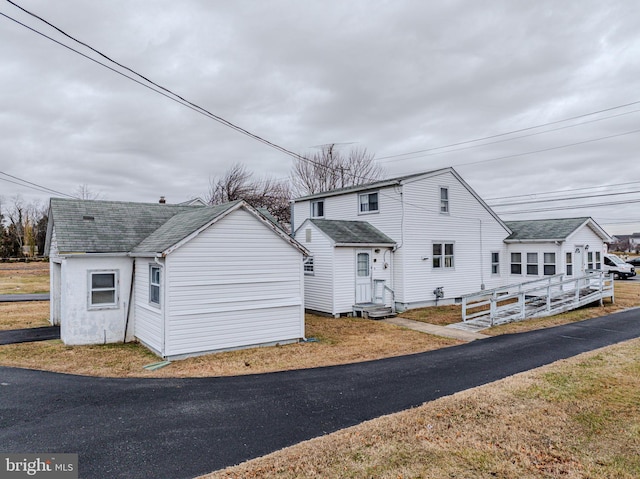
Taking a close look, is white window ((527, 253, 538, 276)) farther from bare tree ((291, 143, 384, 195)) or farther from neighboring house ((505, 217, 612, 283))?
bare tree ((291, 143, 384, 195))

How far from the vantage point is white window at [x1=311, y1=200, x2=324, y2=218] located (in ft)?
74.3

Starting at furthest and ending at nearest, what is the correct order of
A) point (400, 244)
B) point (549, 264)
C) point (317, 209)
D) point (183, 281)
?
1. point (317, 209)
2. point (549, 264)
3. point (400, 244)
4. point (183, 281)

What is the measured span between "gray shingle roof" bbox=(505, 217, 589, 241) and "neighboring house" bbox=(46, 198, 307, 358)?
15.7m

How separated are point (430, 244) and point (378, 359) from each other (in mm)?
10071

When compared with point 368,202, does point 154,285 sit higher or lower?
lower

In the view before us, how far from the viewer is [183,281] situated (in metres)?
10.7

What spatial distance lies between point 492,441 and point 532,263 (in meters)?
19.4

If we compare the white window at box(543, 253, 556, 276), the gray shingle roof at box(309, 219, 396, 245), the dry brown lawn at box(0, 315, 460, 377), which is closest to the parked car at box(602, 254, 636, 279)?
the white window at box(543, 253, 556, 276)

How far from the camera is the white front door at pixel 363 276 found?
17578 millimetres

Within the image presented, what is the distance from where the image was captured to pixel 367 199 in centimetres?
2005

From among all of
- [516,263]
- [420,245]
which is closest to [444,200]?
[420,245]

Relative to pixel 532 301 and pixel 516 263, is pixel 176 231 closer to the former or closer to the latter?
pixel 532 301

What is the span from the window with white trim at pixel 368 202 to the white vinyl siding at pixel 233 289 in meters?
7.99

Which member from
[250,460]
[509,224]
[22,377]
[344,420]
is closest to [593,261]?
[509,224]
